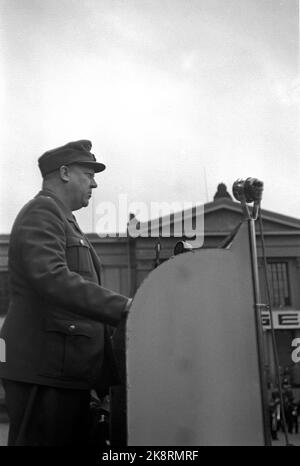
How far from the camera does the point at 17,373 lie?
1.62m

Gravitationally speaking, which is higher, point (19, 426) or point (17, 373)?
point (17, 373)

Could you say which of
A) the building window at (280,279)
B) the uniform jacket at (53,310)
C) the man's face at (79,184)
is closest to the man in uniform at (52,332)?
the uniform jacket at (53,310)

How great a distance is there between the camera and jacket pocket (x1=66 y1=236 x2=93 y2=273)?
175cm

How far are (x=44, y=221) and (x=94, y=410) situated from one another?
70 cm

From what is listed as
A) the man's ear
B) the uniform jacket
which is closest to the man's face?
the man's ear

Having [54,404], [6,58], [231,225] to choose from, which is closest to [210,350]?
[54,404]

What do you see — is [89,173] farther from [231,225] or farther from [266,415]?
[231,225]

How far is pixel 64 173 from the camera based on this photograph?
6.17ft

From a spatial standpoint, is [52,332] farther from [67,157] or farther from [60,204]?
[67,157]

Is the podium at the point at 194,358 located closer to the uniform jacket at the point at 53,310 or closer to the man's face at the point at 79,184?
the uniform jacket at the point at 53,310

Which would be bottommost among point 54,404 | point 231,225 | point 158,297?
point 54,404

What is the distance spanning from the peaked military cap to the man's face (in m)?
0.02

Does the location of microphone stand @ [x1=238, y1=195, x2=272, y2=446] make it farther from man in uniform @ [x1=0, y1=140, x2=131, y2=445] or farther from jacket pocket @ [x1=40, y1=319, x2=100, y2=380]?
jacket pocket @ [x1=40, y1=319, x2=100, y2=380]

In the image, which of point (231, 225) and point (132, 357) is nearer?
point (132, 357)
